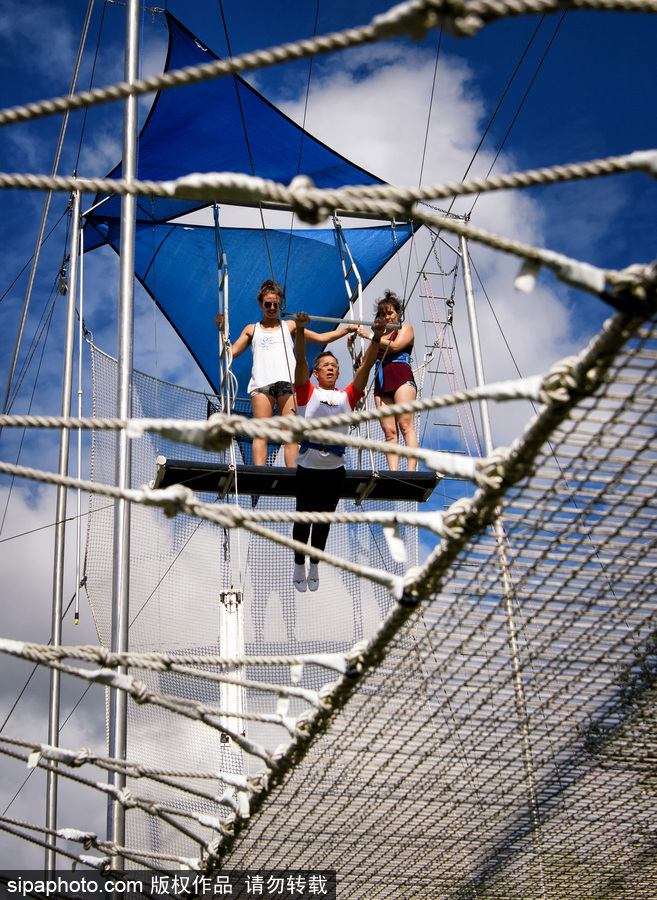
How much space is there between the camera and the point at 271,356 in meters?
4.12

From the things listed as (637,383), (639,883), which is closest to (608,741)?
(639,883)

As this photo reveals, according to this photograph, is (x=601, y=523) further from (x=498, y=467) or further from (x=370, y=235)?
(x=370, y=235)

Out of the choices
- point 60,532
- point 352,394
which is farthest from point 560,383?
point 60,532

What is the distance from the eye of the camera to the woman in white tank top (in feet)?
13.3

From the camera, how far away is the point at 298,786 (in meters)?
2.22

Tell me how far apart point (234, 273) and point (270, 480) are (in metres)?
2.97

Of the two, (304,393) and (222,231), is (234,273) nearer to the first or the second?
(222,231)

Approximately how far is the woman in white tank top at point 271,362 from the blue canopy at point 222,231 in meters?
1.78

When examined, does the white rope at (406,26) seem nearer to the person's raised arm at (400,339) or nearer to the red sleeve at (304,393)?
the red sleeve at (304,393)

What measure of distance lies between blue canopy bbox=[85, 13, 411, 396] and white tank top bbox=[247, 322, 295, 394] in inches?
70.9

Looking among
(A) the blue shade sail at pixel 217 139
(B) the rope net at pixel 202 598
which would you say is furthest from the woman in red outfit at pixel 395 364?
(A) the blue shade sail at pixel 217 139

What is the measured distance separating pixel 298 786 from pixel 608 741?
0.77 m

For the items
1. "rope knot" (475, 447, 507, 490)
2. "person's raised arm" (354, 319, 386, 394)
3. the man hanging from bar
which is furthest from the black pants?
"rope knot" (475, 447, 507, 490)

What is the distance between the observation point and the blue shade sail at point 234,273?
257 inches
